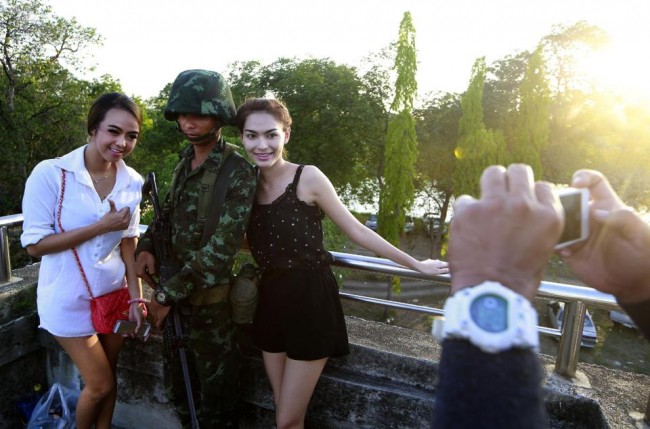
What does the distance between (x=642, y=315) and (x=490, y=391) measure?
0.59 metres

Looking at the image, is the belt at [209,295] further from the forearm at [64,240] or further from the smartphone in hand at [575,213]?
the smartphone in hand at [575,213]

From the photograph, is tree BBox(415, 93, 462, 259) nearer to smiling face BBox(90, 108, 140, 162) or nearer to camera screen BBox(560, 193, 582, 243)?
smiling face BBox(90, 108, 140, 162)

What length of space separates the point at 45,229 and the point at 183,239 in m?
0.69

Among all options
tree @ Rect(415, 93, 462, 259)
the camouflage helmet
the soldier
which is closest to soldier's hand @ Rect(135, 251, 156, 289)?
the soldier

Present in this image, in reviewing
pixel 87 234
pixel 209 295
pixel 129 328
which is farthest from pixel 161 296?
pixel 87 234

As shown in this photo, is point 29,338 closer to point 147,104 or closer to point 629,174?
point 629,174

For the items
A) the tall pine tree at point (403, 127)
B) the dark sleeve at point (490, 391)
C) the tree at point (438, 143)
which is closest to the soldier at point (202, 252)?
the dark sleeve at point (490, 391)

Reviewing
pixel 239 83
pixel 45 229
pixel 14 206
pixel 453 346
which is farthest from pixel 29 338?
pixel 239 83

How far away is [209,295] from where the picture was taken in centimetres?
234

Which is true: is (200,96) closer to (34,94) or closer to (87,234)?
(87,234)

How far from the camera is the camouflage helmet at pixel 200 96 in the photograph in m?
2.37

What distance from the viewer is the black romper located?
7.43 ft

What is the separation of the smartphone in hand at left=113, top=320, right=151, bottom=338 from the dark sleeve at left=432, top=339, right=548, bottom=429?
2.14 meters

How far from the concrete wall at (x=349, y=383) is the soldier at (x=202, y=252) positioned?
1.19 ft
